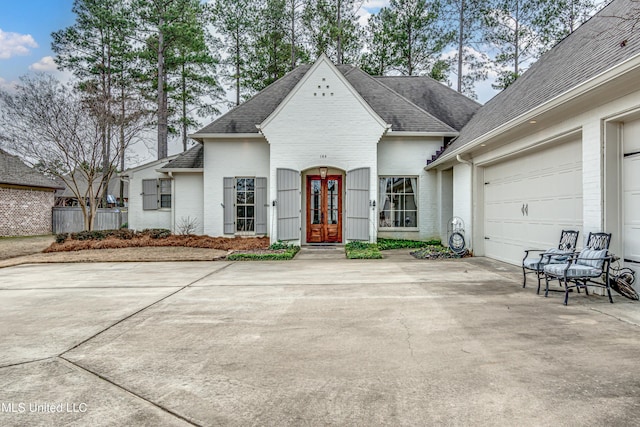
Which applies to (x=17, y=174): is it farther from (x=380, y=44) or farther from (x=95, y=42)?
(x=380, y=44)

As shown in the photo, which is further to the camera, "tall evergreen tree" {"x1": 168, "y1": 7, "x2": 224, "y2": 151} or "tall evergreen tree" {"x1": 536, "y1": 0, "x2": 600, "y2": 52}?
"tall evergreen tree" {"x1": 168, "y1": 7, "x2": 224, "y2": 151}

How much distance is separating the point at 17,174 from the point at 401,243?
61.5 feet

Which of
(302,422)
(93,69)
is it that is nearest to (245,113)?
(302,422)

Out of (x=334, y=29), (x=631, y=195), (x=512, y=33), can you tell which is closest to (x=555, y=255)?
(x=631, y=195)

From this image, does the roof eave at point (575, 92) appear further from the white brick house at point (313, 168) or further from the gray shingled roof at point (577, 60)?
the white brick house at point (313, 168)

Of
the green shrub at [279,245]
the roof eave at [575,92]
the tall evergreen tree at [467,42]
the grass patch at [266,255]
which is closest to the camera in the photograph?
the roof eave at [575,92]

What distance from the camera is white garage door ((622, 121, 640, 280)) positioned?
15.8ft

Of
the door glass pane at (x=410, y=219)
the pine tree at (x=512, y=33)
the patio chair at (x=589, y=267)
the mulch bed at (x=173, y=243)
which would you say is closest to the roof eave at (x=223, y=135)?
the mulch bed at (x=173, y=243)

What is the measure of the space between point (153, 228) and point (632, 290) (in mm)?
14047

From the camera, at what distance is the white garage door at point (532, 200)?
612cm

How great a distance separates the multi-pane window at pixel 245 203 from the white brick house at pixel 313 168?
3cm

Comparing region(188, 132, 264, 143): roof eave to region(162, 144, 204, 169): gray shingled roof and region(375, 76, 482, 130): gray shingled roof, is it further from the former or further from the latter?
region(375, 76, 482, 130): gray shingled roof

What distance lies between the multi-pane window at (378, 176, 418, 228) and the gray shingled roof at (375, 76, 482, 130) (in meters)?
3.37

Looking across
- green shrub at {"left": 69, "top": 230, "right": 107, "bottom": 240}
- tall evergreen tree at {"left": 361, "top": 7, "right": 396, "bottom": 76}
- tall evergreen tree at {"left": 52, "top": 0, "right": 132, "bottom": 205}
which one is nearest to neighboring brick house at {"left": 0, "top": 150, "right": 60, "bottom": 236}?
tall evergreen tree at {"left": 52, "top": 0, "right": 132, "bottom": 205}
